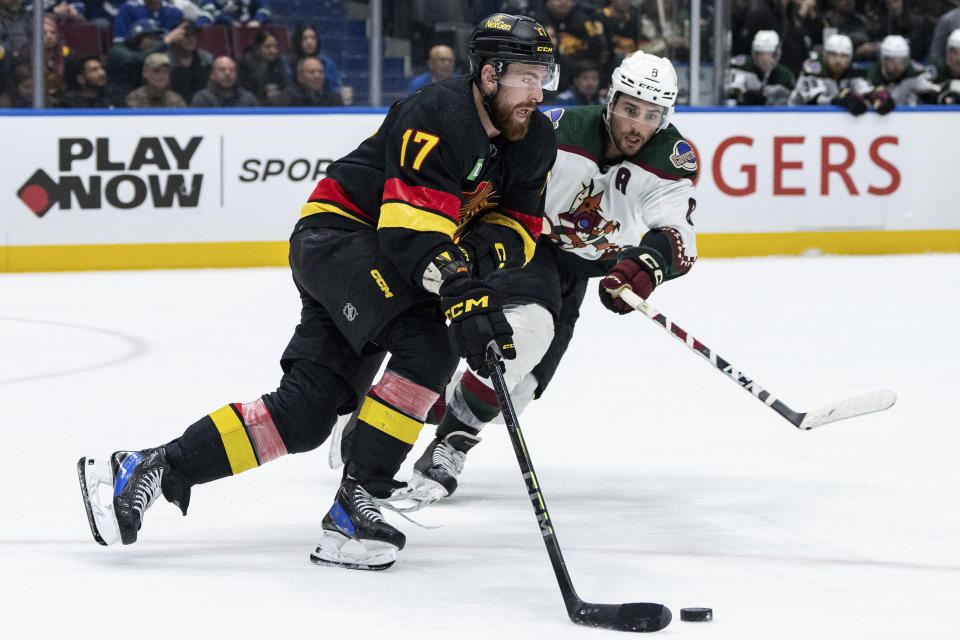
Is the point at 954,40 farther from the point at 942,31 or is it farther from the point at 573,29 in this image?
the point at 573,29

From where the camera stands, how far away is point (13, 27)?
24.5ft

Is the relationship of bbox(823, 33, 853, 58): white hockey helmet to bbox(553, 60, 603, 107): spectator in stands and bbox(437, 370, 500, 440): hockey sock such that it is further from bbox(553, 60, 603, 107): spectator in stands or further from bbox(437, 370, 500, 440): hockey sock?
bbox(437, 370, 500, 440): hockey sock

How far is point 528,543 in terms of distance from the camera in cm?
297

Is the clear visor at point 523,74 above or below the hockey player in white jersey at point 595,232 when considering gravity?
above

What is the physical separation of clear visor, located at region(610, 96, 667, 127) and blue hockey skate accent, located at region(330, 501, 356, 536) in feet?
4.00

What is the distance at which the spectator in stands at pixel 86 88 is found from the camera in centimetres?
756

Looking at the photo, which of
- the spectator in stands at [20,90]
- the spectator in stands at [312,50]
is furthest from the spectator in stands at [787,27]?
the spectator in stands at [20,90]

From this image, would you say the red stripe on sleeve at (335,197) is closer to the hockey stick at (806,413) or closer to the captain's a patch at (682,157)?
the hockey stick at (806,413)

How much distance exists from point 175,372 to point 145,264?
2.87 m

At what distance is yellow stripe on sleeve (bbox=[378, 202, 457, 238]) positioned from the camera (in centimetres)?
266

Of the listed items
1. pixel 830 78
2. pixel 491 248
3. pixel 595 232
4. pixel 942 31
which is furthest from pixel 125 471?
pixel 942 31

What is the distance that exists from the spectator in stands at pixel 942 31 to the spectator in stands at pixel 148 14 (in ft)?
A: 14.4

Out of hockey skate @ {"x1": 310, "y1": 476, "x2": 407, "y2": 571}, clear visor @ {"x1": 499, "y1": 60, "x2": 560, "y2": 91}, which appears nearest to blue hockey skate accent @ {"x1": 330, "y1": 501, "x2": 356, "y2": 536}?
hockey skate @ {"x1": 310, "y1": 476, "x2": 407, "y2": 571}

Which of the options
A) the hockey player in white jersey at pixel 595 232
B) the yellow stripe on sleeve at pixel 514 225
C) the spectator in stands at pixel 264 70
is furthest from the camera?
the spectator in stands at pixel 264 70
